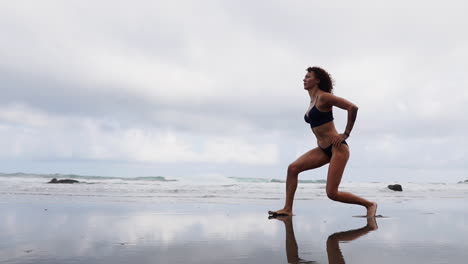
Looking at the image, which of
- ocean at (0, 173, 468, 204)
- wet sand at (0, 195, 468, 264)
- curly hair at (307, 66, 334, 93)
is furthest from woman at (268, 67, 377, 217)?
ocean at (0, 173, 468, 204)

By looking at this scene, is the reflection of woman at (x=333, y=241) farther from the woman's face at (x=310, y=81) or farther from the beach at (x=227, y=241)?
the woman's face at (x=310, y=81)

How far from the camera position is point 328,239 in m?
3.35

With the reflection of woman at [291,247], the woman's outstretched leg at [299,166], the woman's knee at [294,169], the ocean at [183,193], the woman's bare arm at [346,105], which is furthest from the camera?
the ocean at [183,193]

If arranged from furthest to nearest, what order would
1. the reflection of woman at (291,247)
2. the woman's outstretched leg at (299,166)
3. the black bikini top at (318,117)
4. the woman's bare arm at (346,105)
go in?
1. the woman's outstretched leg at (299,166)
2. the black bikini top at (318,117)
3. the woman's bare arm at (346,105)
4. the reflection of woman at (291,247)

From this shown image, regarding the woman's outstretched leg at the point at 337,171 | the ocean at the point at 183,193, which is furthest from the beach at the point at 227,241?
the ocean at the point at 183,193

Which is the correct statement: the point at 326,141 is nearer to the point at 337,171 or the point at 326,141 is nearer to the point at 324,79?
the point at 337,171

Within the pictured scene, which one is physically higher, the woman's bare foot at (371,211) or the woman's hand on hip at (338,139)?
the woman's hand on hip at (338,139)

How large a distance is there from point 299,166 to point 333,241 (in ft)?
7.70

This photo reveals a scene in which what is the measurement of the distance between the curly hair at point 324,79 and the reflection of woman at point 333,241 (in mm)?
1807

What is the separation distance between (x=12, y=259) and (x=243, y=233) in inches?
74.4

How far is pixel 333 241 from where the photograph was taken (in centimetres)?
322

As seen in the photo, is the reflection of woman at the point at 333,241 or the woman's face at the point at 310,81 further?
the woman's face at the point at 310,81

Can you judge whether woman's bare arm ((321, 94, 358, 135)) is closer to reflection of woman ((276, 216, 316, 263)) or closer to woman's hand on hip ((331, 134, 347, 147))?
woman's hand on hip ((331, 134, 347, 147))

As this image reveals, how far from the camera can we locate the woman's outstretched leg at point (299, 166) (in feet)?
17.7
